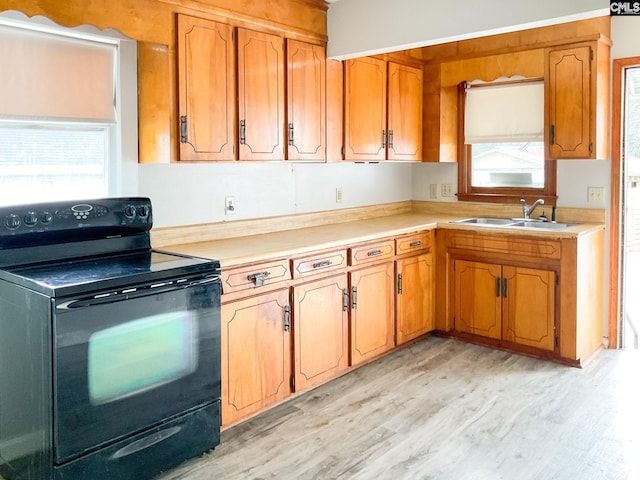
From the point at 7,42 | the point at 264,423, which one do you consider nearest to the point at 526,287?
the point at 264,423

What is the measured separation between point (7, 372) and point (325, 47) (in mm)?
2551

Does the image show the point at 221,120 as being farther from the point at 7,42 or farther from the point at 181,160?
the point at 7,42

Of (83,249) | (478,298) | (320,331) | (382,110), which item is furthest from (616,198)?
(83,249)

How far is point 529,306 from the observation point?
387cm

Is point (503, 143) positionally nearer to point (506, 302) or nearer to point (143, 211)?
point (506, 302)

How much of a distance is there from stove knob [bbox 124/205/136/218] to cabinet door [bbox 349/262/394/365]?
53.0 inches

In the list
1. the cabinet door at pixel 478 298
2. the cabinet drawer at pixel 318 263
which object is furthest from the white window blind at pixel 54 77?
the cabinet door at pixel 478 298

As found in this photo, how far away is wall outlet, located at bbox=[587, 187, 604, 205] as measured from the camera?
400 cm

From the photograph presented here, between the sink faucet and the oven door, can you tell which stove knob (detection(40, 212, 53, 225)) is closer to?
the oven door

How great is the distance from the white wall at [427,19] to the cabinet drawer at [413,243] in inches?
48.9

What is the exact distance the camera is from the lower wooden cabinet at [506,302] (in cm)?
380

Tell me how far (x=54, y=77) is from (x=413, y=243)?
2458 millimetres

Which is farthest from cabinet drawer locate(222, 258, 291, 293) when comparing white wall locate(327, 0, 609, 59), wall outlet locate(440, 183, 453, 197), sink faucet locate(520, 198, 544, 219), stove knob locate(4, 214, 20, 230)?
wall outlet locate(440, 183, 453, 197)

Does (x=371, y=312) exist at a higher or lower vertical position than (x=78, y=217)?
lower
